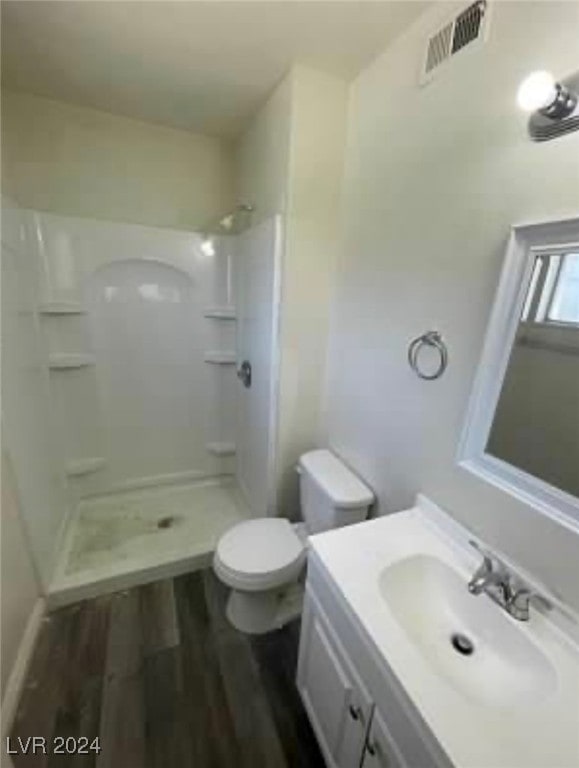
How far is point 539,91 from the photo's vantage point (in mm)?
789

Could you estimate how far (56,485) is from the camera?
81.7 inches

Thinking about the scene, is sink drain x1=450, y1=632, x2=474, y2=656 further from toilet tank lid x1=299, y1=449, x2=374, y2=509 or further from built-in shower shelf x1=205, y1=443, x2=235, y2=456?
built-in shower shelf x1=205, y1=443, x2=235, y2=456

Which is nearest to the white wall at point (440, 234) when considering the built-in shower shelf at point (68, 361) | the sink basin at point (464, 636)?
the sink basin at point (464, 636)

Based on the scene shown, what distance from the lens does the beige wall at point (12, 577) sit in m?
1.36

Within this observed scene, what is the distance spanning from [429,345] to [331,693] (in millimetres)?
1112

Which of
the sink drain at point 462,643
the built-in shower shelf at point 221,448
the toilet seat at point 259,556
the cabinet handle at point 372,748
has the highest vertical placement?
the sink drain at point 462,643

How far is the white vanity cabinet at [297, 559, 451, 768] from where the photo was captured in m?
0.76

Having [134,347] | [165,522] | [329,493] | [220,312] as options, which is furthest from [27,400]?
[329,493]

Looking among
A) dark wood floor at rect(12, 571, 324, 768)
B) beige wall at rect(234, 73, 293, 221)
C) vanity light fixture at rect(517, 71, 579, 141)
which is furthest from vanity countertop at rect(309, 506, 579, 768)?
beige wall at rect(234, 73, 293, 221)

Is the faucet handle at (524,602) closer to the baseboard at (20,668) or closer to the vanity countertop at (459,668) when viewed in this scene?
the vanity countertop at (459,668)

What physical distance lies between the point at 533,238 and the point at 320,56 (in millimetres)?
1127

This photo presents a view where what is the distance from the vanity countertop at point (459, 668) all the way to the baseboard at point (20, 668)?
4.12 ft

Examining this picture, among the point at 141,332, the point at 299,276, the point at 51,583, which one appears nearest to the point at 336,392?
the point at 299,276

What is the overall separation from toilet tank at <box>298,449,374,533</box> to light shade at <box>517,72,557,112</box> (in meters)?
1.31
